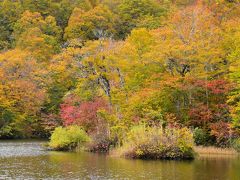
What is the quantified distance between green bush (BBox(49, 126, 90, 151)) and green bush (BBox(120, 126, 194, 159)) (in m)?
7.93

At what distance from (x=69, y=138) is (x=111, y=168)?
→ 13084mm

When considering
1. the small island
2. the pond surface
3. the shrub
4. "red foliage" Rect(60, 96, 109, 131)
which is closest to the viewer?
the pond surface

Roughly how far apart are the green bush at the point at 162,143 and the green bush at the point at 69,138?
7.93 meters

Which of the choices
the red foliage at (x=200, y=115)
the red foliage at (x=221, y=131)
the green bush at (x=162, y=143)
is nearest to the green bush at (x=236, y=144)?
the red foliage at (x=221, y=131)

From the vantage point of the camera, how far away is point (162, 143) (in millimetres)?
30703

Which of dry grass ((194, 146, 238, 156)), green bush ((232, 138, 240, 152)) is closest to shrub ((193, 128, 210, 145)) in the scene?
dry grass ((194, 146, 238, 156))

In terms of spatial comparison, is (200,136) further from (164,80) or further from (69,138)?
(69,138)

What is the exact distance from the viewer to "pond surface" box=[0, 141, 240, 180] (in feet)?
75.2

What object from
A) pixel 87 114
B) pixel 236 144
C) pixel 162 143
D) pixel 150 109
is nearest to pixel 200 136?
pixel 236 144

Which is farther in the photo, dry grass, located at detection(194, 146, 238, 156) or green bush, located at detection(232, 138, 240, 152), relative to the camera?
green bush, located at detection(232, 138, 240, 152)

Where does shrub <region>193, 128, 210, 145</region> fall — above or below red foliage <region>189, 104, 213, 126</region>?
below

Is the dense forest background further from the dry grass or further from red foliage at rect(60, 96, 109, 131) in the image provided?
the dry grass

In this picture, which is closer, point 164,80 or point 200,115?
point 200,115

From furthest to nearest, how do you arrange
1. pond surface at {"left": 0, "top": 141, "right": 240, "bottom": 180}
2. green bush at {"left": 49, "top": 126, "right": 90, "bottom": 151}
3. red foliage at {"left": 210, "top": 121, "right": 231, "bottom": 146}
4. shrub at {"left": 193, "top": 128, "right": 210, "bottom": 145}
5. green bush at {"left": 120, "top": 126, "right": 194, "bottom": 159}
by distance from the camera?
green bush at {"left": 49, "top": 126, "right": 90, "bottom": 151}, shrub at {"left": 193, "top": 128, "right": 210, "bottom": 145}, red foliage at {"left": 210, "top": 121, "right": 231, "bottom": 146}, green bush at {"left": 120, "top": 126, "right": 194, "bottom": 159}, pond surface at {"left": 0, "top": 141, "right": 240, "bottom": 180}
